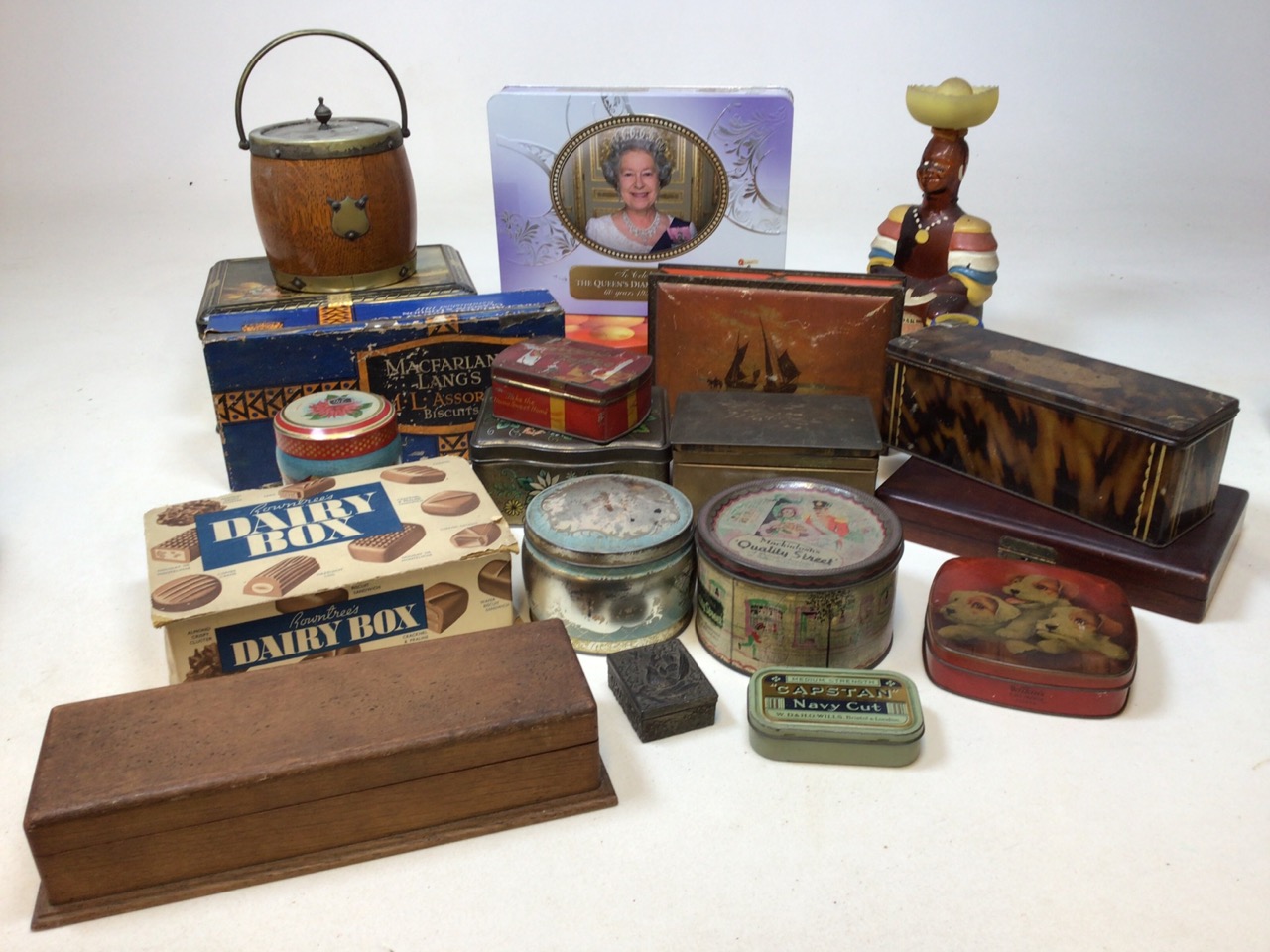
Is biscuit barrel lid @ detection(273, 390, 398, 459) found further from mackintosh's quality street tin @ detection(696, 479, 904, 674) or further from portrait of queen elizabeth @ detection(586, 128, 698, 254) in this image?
portrait of queen elizabeth @ detection(586, 128, 698, 254)

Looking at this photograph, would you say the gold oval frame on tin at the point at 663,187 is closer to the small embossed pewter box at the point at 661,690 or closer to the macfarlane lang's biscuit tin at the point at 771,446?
the macfarlane lang's biscuit tin at the point at 771,446

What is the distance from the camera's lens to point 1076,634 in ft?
6.42

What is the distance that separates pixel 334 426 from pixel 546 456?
432 millimetres

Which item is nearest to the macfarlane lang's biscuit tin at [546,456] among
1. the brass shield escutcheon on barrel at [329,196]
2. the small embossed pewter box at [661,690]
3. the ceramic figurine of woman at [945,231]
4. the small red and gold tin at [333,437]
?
the small red and gold tin at [333,437]

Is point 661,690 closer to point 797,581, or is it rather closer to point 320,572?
point 797,581

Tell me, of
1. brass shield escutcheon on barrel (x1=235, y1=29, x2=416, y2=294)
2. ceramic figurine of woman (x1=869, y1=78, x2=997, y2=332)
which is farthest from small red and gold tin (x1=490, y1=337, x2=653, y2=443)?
ceramic figurine of woman (x1=869, y1=78, x2=997, y2=332)

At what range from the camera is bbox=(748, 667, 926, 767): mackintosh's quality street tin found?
5.99 feet

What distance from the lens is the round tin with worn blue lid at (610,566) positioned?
2.04m

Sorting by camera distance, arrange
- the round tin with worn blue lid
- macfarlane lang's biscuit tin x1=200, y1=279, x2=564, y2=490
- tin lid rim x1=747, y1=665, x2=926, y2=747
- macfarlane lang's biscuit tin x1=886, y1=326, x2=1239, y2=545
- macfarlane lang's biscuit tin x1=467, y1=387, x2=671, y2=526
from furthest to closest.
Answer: macfarlane lang's biscuit tin x1=200, y1=279, x2=564, y2=490 → macfarlane lang's biscuit tin x1=467, y1=387, x2=671, y2=526 → macfarlane lang's biscuit tin x1=886, y1=326, x2=1239, y2=545 → the round tin with worn blue lid → tin lid rim x1=747, y1=665, x2=926, y2=747

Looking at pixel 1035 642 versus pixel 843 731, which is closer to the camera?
pixel 843 731

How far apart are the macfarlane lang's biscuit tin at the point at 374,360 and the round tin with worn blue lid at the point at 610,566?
62cm

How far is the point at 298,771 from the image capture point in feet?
5.31

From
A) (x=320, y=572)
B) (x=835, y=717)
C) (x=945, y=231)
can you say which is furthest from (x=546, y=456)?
(x=945, y=231)

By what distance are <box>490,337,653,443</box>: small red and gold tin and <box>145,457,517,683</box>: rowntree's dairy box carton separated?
1.00ft
